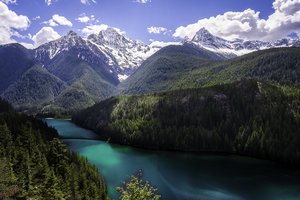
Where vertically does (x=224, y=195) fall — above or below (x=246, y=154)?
below

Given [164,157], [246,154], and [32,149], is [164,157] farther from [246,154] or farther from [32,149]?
[32,149]

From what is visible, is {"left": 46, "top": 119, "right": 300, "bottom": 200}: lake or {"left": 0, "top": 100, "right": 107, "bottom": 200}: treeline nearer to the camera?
{"left": 0, "top": 100, "right": 107, "bottom": 200}: treeline

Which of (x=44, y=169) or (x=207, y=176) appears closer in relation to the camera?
(x=44, y=169)

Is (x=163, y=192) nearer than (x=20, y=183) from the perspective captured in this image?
No

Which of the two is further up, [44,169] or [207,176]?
[44,169]

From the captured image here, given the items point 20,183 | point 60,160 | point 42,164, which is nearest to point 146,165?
point 60,160

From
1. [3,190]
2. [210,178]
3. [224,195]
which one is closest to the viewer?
[3,190]

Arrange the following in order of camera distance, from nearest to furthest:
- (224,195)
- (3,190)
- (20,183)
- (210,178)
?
(3,190) → (20,183) → (224,195) → (210,178)

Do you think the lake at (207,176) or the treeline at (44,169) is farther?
the lake at (207,176)
